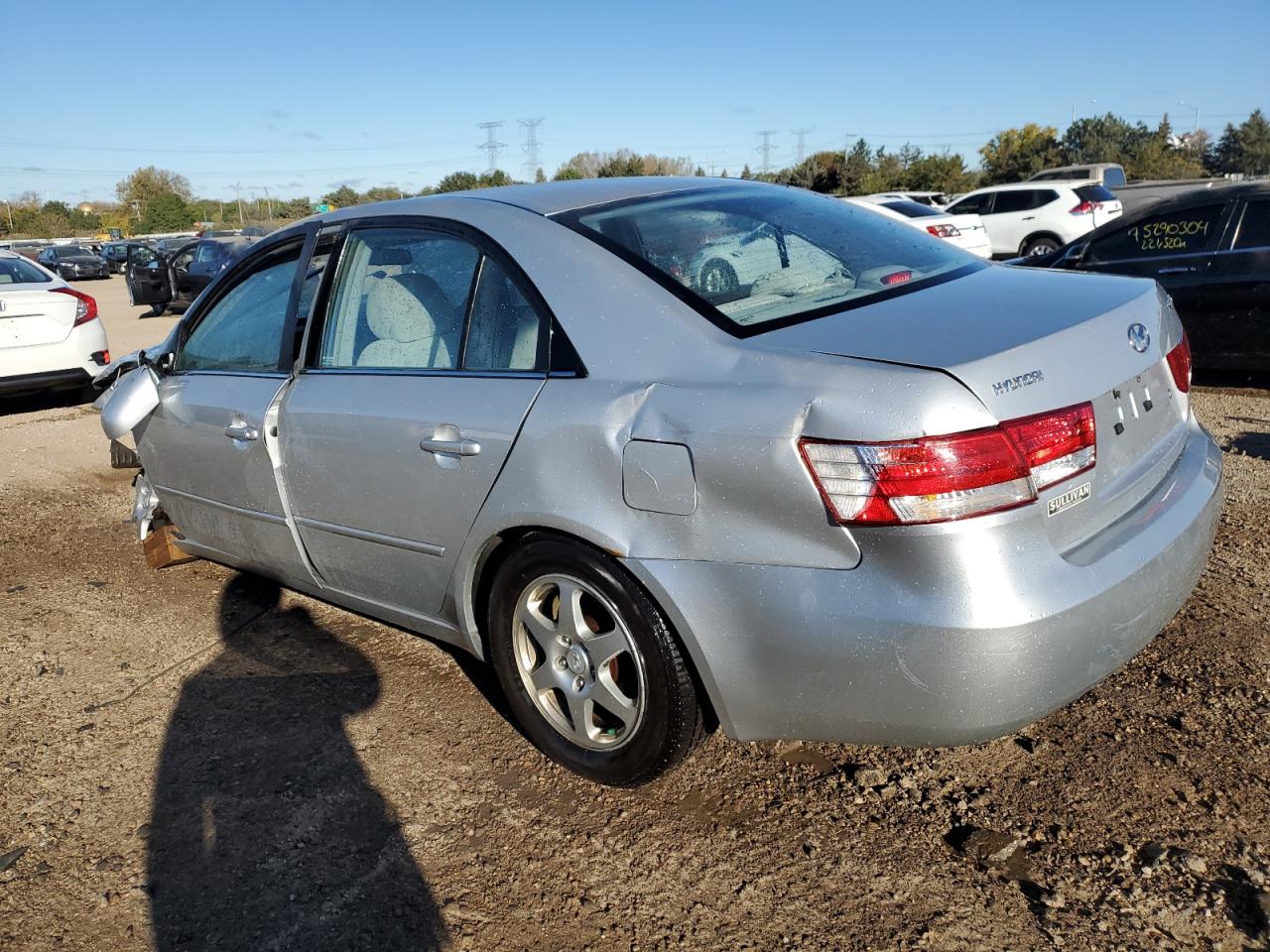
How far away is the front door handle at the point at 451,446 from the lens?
109 inches

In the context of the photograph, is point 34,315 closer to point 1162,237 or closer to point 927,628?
point 927,628

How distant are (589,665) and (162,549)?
2.93 m

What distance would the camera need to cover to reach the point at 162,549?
4.72 m

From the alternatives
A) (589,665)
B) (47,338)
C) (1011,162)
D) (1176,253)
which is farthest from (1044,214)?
(1011,162)

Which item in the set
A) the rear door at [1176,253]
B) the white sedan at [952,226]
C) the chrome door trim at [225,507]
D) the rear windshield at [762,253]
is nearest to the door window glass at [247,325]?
the chrome door trim at [225,507]

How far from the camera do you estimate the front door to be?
357cm

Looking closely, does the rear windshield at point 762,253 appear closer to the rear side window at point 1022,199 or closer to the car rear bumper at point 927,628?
the car rear bumper at point 927,628

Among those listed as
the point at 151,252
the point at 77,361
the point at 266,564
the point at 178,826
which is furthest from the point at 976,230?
the point at 151,252

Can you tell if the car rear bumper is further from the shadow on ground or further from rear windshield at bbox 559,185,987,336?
the shadow on ground

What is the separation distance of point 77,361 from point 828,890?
→ 8486 mm

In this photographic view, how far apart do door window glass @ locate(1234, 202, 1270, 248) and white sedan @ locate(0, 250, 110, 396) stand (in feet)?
29.8

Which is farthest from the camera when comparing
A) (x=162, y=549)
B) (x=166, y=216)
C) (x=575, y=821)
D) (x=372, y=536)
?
(x=166, y=216)

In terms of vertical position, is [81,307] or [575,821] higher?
[81,307]

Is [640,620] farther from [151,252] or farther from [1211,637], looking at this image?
[151,252]
